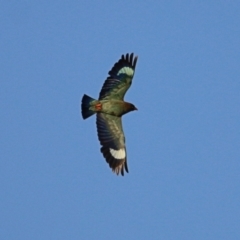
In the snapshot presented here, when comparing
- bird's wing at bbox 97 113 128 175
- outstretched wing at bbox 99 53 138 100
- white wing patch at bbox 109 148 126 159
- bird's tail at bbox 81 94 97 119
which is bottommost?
white wing patch at bbox 109 148 126 159

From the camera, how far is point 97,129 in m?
18.3

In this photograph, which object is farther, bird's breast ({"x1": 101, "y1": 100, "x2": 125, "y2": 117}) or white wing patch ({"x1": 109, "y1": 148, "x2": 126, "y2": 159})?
bird's breast ({"x1": 101, "y1": 100, "x2": 125, "y2": 117})

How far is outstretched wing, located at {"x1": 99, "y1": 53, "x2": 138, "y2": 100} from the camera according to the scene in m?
18.5

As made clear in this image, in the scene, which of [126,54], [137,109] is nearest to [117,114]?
[137,109]

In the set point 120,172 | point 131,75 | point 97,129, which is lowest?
point 120,172

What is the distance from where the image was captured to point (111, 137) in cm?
1833

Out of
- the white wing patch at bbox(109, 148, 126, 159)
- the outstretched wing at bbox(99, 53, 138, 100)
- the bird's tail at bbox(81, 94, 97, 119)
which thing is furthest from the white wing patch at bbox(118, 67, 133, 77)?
the white wing patch at bbox(109, 148, 126, 159)

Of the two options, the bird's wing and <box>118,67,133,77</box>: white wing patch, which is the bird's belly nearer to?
the bird's wing

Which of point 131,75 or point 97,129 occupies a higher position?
point 131,75

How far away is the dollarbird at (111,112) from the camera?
59.5ft

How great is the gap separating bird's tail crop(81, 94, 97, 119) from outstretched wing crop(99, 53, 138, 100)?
322mm

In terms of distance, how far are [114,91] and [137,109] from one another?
845 millimetres

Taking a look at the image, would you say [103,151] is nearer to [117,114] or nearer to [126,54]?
[117,114]

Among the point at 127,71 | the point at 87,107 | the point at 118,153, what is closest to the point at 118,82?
the point at 127,71
